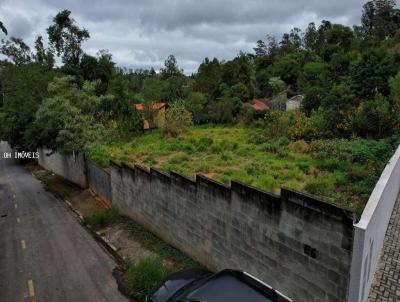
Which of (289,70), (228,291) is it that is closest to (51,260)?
(228,291)

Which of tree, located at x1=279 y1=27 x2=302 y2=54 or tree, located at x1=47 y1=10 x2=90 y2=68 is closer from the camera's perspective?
tree, located at x1=47 y1=10 x2=90 y2=68

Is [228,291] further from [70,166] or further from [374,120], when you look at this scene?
[70,166]

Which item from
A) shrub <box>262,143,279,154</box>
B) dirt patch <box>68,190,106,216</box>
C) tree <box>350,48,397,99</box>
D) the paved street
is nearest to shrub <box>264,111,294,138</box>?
shrub <box>262,143,279,154</box>

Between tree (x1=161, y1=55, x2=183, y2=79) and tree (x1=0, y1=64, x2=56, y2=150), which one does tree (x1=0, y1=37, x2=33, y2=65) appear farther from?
tree (x1=161, y1=55, x2=183, y2=79)

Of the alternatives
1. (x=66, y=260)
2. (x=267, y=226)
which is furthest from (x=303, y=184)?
(x=66, y=260)

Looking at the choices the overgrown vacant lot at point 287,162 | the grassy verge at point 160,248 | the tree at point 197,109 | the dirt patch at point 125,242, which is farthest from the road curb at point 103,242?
the tree at point 197,109

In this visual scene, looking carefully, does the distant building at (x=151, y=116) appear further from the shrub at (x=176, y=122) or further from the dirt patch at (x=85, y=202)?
the dirt patch at (x=85, y=202)

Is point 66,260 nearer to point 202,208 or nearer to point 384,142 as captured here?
point 202,208
